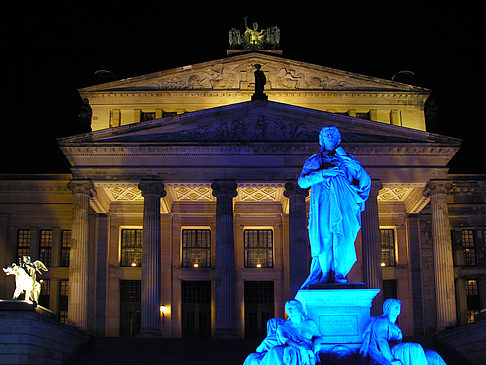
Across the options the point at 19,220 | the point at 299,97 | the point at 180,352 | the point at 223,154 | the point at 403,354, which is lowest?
the point at 180,352

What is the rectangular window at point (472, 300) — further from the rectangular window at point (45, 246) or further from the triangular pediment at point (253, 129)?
the rectangular window at point (45, 246)

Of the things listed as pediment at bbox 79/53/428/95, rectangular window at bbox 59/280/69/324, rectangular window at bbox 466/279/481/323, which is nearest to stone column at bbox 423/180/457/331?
rectangular window at bbox 466/279/481/323

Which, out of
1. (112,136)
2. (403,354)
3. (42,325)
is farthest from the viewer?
(112,136)

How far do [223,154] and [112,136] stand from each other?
21.4 ft

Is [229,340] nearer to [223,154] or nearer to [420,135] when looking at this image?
[223,154]

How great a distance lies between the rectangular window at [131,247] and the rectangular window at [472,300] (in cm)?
2173

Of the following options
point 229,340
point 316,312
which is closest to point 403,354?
point 316,312

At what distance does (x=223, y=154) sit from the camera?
40.8 meters

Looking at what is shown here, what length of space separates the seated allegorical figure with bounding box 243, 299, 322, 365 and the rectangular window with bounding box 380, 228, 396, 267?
37.4 meters

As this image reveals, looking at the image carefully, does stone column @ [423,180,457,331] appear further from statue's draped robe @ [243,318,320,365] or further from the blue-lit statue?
statue's draped robe @ [243,318,320,365]

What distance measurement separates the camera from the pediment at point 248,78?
45.3 m

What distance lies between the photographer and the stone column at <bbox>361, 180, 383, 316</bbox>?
39281 mm

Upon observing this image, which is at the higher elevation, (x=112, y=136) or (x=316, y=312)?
(x=112, y=136)

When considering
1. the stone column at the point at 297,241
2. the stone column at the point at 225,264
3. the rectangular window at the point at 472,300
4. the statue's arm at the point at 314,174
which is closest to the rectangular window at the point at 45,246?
the stone column at the point at 225,264
